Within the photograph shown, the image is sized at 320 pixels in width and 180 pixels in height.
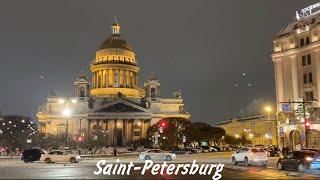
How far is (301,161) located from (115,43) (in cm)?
12540

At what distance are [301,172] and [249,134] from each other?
118m

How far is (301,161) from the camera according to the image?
3400 cm

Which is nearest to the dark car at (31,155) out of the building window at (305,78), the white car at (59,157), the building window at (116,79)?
Answer: the white car at (59,157)

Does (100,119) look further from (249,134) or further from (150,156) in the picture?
(150,156)

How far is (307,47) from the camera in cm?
7550

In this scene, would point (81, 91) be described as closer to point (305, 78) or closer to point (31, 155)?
point (305, 78)

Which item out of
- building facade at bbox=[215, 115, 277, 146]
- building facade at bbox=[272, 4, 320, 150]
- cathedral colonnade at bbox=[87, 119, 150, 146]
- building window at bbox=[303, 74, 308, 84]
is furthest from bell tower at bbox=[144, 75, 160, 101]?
building window at bbox=[303, 74, 308, 84]

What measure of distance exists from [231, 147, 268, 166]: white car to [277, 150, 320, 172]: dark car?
4.93 meters

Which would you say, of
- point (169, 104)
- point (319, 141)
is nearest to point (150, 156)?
point (319, 141)

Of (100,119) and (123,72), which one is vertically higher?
(123,72)

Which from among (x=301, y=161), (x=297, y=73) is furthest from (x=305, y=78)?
(x=301, y=161)

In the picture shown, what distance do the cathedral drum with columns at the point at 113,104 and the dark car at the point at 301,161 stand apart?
96.3 m

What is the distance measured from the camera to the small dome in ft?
507

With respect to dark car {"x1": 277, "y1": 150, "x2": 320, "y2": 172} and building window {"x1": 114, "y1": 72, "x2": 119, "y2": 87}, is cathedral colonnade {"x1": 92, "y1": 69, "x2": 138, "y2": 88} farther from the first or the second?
dark car {"x1": 277, "y1": 150, "x2": 320, "y2": 172}
